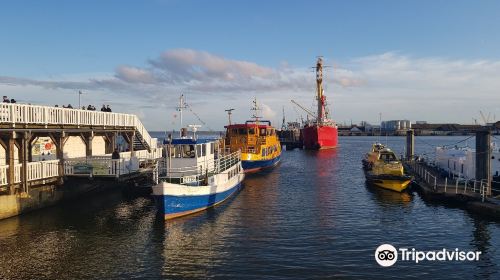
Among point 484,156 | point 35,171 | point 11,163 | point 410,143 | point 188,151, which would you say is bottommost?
point 35,171

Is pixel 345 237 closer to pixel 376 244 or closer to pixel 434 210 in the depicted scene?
pixel 376 244

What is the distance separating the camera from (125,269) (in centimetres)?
1825

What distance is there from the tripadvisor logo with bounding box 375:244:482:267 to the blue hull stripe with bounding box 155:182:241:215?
1296 cm

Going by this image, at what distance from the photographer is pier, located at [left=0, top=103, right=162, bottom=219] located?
26.1 metres

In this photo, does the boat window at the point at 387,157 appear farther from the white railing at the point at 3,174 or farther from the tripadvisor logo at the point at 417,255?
the white railing at the point at 3,174

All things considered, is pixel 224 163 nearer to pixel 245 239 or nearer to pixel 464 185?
pixel 245 239

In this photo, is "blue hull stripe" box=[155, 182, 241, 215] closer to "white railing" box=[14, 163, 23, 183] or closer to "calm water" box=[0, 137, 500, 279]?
"calm water" box=[0, 137, 500, 279]

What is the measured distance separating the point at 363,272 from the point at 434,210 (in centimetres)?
1517

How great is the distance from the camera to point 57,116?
97.2 feet

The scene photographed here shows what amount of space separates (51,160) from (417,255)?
26196 mm

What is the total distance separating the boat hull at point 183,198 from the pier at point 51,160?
3.23m

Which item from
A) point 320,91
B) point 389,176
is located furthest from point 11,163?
point 320,91

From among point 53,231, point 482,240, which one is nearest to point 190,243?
point 53,231

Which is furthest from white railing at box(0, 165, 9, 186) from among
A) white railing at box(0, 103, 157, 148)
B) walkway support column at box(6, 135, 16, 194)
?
white railing at box(0, 103, 157, 148)
